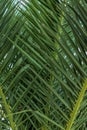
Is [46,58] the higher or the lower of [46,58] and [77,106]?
the higher

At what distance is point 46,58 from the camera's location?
0.94 metres

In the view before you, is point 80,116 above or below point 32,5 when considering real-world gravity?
below

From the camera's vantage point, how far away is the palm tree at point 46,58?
0.87 m

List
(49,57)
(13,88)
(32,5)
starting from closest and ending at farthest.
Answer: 1. (49,57)
2. (32,5)
3. (13,88)

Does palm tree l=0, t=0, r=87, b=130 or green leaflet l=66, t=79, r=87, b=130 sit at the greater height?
palm tree l=0, t=0, r=87, b=130

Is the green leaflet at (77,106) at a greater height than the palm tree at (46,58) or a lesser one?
lesser

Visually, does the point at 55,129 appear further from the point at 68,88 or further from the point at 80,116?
the point at 68,88

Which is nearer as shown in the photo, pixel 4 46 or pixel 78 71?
pixel 78 71

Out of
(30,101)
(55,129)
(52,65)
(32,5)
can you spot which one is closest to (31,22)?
(32,5)

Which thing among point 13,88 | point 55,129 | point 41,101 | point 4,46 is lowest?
point 55,129

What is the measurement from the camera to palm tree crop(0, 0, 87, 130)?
2.87 ft

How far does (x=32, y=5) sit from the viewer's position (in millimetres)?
995

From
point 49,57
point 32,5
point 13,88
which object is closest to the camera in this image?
point 49,57

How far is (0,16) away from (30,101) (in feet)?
1.09
